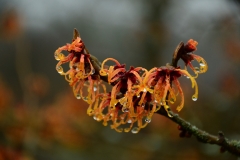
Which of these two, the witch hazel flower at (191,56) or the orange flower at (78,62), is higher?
the witch hazel flower at (191,56)

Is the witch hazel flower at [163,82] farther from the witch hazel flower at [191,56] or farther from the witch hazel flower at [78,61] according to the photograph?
the witch hazel flower at [78,61]

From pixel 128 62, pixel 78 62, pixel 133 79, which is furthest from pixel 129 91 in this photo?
pixel 128 62

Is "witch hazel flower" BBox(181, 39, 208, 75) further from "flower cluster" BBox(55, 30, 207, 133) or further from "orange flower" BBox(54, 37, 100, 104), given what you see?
"orange flower" BBox(54, 37, 100, 104)

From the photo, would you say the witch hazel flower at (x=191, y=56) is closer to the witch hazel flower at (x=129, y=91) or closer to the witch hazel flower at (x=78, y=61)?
the witch hazel flower at (x=129, y=91)

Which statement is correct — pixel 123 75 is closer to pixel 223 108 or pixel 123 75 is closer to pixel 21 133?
pixel 223 108

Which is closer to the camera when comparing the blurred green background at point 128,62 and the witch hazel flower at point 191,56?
the witch hazel flower at point 191,56

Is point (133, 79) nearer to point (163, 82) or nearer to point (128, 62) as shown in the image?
point (163, 82)

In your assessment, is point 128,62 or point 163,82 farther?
point 128,62

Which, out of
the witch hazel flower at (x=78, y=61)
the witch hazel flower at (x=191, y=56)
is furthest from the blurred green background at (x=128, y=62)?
the witch hazel flower at (x=78, y=61)

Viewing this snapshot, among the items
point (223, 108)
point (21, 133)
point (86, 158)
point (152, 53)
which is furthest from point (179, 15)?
point (21, 133)
